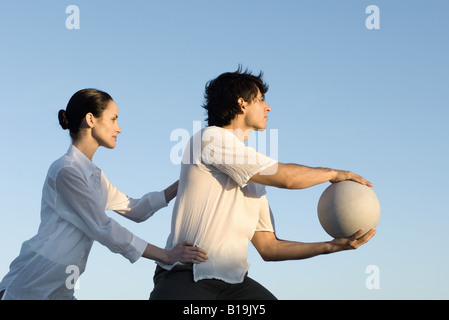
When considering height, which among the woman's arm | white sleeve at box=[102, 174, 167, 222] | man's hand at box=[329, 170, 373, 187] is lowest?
the woman's arm

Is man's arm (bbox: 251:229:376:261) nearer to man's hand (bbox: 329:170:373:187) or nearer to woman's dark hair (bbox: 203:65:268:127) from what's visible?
man's hand (bbox: 329:170:373:187)

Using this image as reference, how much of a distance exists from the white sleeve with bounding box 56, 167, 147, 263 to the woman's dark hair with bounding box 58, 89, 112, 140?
0.71m

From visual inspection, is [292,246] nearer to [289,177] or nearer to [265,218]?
[265,218]

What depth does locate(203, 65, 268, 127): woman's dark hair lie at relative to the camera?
6359 mm

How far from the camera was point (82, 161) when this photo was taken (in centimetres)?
650

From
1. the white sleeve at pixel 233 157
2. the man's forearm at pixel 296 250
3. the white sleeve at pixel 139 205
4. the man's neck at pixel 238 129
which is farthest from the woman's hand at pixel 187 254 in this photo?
the white sleeve at pixel 139 205

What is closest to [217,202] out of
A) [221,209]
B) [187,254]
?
[221,209]

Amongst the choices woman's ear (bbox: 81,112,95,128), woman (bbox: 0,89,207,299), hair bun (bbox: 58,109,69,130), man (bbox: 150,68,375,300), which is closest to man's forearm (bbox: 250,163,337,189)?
man (bbox: 150,68,375,300)

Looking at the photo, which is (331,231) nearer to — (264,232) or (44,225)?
(264,232)

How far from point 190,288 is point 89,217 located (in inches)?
53.2

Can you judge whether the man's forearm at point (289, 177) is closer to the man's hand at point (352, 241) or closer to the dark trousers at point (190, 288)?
the man's hand at point (352, 241)

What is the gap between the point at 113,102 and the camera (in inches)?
270

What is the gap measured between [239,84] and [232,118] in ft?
1.41
